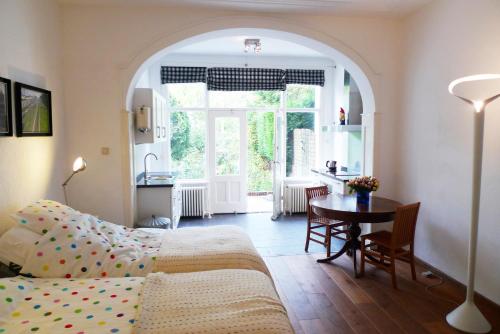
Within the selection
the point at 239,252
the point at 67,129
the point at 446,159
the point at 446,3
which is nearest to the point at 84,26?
the point at 67,129

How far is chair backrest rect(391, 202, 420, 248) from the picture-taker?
3.24m

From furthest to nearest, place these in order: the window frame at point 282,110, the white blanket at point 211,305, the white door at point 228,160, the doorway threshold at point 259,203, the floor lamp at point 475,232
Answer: the doorway threshold at point 259,203 → the white door at point 228,160 → the window frame at point 282,110 → the floor lamp at point 475,232 → the white blanket at point 211,305

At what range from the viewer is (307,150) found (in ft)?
21.6

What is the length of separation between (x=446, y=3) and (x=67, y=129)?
396cm

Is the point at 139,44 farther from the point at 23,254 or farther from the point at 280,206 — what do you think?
the point at 280,206

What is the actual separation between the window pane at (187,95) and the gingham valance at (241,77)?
208 millimetres

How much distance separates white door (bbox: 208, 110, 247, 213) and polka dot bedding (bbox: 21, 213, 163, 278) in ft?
12.6

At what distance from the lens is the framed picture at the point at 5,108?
94.1 inches

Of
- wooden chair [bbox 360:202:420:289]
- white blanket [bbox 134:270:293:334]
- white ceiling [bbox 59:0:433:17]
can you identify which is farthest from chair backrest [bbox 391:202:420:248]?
white ceiling [bbox 59:0:433:17]

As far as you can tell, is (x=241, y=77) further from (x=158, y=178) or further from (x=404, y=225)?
(x=404, y=225)

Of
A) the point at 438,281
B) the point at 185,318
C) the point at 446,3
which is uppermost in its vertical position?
the point at 446,3

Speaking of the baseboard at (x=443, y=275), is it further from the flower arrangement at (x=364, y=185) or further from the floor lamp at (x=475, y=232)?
the flower arrangement at (x=364, y=185)

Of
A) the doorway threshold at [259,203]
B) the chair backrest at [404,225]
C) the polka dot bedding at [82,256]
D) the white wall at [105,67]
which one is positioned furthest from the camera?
the doorway threshold at [259,203]

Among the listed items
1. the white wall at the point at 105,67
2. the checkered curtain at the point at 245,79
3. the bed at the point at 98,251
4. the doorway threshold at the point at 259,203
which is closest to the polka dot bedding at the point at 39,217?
the bed at the point at 98,251
